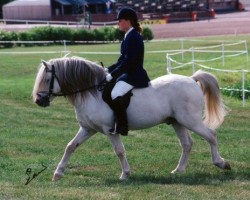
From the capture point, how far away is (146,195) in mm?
7703

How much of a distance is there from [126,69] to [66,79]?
2.74ft

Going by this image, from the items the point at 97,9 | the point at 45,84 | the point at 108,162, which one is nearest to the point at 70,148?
the point at 45,84

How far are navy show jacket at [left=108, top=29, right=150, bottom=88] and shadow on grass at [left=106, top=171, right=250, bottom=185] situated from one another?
1231mm

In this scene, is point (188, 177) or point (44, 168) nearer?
point (188, 177)

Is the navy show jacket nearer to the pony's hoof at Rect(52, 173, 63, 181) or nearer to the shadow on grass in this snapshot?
the shadow on grass

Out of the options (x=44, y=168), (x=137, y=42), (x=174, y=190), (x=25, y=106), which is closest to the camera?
(x=174, y=190)

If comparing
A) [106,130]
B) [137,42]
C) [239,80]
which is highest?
[137,42]

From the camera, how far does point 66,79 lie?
9.36 meters

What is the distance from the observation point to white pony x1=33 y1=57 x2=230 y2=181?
30.4ft

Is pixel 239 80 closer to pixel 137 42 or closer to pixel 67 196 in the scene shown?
pixel 137 42

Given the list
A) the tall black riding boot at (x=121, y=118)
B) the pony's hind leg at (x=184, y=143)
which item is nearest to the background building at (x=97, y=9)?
the pony's hind leg at (x=184, y=143)

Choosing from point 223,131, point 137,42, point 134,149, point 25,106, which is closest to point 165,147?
point 134,149

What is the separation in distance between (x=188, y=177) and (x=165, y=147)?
2839 millimetres

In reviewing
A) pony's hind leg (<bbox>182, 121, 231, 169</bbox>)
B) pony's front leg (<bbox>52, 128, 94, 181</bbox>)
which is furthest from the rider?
pony's hind leg (<bbox>182, 121, 231, 169</bbox>)
